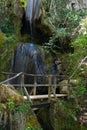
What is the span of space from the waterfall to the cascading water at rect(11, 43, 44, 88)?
7.51 ft

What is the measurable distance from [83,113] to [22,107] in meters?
3.77

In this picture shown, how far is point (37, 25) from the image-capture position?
58.1 feet

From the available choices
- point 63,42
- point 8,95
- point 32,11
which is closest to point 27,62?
point 63,42

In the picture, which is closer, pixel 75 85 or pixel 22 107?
pixel 22 107

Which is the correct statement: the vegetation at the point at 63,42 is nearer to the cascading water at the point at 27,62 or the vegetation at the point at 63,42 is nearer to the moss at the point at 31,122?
the moss at the point at 31,122

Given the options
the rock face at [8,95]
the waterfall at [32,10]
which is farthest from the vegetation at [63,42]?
the waterfall at [32,10]

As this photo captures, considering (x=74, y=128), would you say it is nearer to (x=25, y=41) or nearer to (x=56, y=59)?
(x=56, y=59)

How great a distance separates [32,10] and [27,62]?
3.48m

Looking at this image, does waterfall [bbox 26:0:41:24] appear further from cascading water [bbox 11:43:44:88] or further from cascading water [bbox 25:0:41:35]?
cascading water [bbox 11:43:44:88]

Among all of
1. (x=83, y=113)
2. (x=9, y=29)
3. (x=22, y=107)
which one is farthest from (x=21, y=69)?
(x=22, y=107)

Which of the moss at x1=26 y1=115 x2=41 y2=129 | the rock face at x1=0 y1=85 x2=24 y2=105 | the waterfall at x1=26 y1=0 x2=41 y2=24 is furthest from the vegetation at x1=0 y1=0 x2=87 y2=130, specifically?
the waterfall at x1=26 y1=0 x2=41 y2=24

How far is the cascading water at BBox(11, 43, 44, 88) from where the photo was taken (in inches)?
607

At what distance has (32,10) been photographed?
1781 cm

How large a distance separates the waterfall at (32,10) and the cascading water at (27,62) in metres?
2.29
